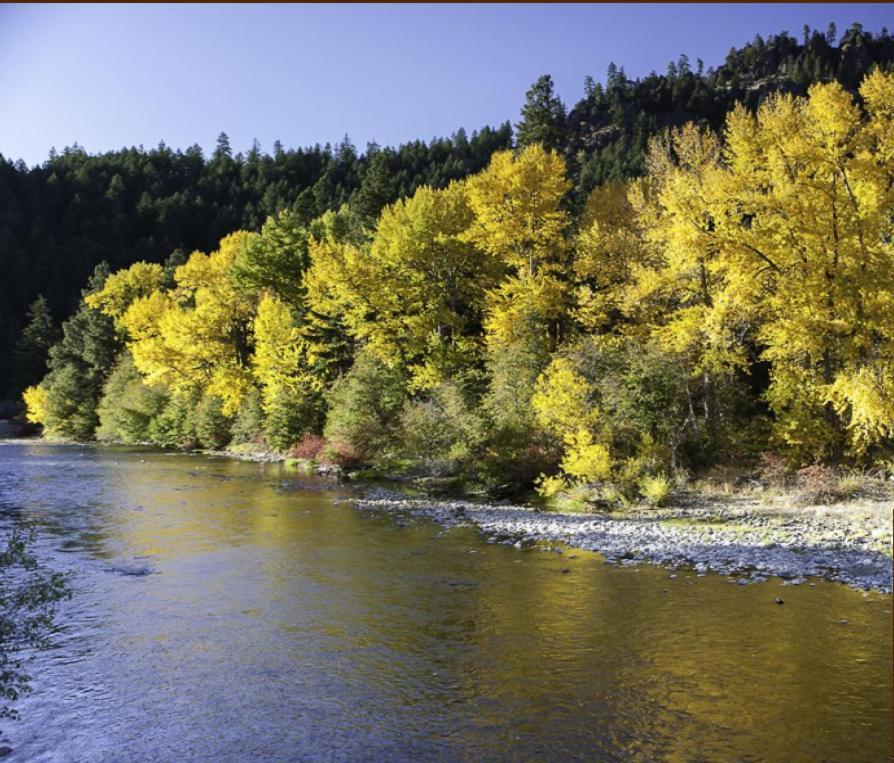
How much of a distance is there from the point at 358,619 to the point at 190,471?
25939mm

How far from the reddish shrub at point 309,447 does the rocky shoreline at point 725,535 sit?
14644 millimetres

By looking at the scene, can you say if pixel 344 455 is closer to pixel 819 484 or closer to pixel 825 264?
pixel 819 484

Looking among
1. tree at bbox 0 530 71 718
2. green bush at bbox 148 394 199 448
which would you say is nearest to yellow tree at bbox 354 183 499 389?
green bush at bbox 148 394 199 448

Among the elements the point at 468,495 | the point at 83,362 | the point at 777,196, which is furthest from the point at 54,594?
the point at 83,362

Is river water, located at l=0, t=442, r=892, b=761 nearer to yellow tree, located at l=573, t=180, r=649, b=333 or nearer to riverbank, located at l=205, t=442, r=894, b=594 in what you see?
riverbank, located at l=205, t=442, r=894, b=594

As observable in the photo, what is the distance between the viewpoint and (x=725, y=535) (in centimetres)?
1823

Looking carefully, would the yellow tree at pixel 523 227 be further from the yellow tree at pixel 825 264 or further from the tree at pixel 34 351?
the tree at pixel 34 351

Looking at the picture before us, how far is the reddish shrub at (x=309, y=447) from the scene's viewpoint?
38.5 metres

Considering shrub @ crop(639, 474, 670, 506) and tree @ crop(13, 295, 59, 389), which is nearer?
shrub @ crop(639, 474, 670, 506)

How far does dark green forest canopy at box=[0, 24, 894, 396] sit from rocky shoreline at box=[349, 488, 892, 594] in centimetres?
6970

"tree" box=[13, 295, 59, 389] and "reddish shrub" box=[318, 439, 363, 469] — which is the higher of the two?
"tree" box=[13, 295, 59, 389]

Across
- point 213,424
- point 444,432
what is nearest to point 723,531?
point 444,432

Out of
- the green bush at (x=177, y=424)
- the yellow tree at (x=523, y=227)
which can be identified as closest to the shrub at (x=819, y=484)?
the yellow tree at (x=523, y=227)

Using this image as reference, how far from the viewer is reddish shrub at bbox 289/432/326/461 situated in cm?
3853
